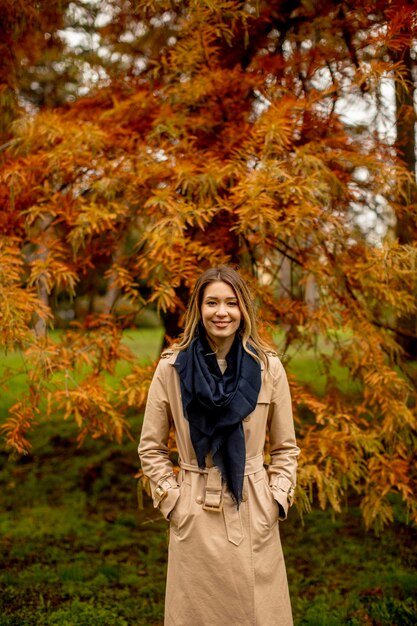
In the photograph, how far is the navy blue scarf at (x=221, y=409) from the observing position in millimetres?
2188

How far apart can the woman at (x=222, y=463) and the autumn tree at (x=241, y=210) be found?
67cm

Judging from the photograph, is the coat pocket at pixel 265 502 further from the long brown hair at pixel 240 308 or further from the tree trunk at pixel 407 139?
the tree trunk at pixel 407 139

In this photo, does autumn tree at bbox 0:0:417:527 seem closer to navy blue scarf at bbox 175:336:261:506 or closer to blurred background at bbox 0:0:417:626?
blurred background at bbox 0:0:417:626

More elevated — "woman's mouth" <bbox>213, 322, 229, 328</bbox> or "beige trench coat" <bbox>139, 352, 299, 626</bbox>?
"woman's mouth" <bbox>213, 322, 229, 328</bbox>

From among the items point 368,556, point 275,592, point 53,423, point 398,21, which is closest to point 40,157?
point 398,21

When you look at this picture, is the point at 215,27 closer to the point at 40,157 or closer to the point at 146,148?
the point at 146,148

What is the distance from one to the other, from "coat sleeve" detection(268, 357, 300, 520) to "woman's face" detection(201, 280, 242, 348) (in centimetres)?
23

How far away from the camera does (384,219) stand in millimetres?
4141

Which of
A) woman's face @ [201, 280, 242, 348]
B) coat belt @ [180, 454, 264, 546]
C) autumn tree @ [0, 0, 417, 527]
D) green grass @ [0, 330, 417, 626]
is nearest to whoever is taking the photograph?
coat belt @ [180, 454, 264, 546]

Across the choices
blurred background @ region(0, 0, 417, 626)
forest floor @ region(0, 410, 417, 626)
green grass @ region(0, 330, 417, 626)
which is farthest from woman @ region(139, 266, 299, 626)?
forest floor @ region(0, 410, 417, 626)

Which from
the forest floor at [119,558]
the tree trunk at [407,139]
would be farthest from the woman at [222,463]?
the tree trunk at [407,139]

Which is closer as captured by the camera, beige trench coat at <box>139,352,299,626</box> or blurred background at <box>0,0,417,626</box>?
beige trench coat at <box>139,352,299,626</box>

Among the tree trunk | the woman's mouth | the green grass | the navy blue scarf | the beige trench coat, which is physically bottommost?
the green grass

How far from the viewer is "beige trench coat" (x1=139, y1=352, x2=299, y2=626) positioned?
Result: 7.20 feet
